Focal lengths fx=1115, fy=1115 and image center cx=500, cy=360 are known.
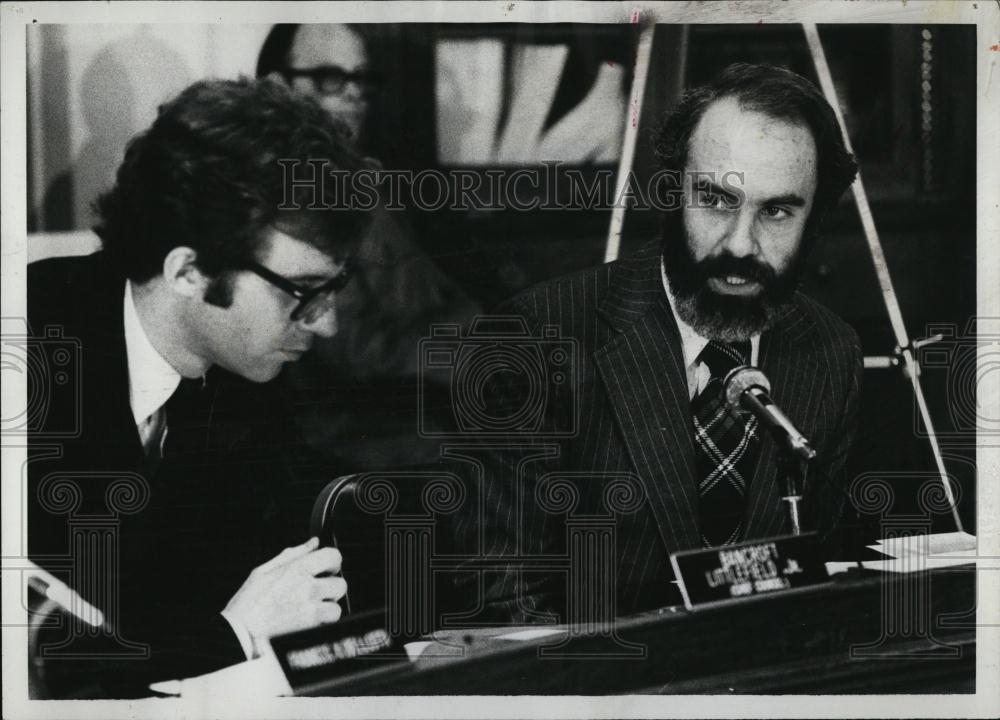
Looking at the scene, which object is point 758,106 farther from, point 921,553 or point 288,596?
point 288,596

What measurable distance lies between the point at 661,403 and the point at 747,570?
636mm

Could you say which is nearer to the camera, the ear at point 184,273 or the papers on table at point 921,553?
the ear at point 184,273

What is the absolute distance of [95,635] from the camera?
12.5 feet

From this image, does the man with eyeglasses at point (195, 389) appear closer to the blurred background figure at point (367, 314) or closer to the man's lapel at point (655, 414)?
the blurred background figure at point (367, 314)

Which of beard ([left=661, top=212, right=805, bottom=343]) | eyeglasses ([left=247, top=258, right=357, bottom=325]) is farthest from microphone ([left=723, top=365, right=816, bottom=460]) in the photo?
eyeglasses ([left=247, top=258, right=357, bottom=325])

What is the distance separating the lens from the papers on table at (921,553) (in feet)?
12.5

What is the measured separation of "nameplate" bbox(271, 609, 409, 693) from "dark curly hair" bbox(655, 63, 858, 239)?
1837 mm

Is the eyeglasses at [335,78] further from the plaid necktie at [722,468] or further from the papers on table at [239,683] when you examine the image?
the papers on table at [239,683]

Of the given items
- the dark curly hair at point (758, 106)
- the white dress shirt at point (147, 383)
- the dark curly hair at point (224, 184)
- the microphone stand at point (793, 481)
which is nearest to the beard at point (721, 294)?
the dark curly hair at point (758, 106)

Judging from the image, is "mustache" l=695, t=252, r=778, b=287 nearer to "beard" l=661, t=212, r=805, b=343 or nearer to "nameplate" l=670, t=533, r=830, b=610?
"beard" l=661, t=212, r=805, b=343

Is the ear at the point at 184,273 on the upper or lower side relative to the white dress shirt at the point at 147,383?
upper

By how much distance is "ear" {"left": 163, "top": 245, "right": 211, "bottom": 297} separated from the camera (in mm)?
3715

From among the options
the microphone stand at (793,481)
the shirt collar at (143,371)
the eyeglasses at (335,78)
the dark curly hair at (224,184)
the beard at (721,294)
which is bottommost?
the microphone stand at (793,481)

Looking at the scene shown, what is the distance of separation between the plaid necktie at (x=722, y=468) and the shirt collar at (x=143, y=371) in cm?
179
